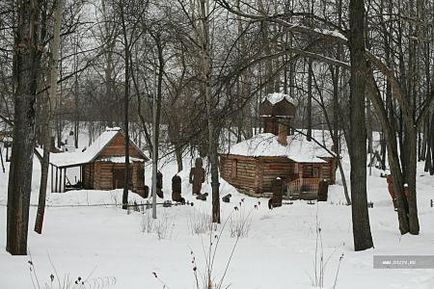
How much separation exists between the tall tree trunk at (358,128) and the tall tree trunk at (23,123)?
539cm

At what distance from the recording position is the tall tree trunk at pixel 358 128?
9.11 meters

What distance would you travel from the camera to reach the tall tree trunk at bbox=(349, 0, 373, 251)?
29.9ft

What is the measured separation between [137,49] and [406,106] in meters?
15.0

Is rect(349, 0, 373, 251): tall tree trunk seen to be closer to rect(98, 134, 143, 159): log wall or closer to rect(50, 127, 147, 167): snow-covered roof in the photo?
rect(98, 134, 143, 159): log wall

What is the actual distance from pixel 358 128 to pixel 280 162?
1866 centimetres

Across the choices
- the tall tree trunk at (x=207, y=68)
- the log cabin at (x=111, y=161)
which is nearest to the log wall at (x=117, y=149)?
the log cabin at (x=111, y=161)

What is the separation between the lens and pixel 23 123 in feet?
24.8

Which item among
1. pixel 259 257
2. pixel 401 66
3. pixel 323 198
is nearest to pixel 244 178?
pixel 323 198

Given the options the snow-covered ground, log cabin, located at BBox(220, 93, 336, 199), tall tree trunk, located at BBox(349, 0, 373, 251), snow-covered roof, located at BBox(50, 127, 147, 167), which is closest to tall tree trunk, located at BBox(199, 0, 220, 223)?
the snow-covered ground

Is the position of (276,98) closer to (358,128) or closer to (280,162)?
(280,162)

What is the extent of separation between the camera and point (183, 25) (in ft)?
51.6

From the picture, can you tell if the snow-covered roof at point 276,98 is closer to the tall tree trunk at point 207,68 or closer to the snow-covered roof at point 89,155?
the snow-covered roof at point 89,155

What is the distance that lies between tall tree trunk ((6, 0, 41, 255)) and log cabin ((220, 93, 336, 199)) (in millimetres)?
19247

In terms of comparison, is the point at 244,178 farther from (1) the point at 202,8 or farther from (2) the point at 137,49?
(1) the point at 202,8
